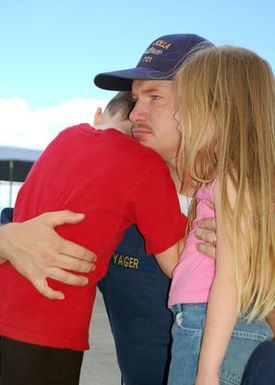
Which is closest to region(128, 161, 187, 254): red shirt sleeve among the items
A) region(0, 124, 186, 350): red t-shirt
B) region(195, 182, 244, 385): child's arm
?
region(0, 124, 186, 350): red t-shirt

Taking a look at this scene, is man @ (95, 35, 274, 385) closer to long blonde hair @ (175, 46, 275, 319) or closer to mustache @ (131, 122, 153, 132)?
mustache @ (131, 122, 153, 132)

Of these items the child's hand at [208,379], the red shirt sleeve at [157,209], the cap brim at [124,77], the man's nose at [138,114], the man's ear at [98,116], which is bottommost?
the child's hand at [208,379]

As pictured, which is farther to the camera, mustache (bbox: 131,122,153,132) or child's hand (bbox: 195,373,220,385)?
mustache (bbox: 131,122,153,132)

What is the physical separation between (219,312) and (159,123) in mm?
625

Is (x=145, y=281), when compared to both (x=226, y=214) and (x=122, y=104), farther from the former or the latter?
(x=122, y=104)

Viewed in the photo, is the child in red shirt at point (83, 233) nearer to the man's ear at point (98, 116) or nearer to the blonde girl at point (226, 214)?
the blonde girl at point (226, 214)

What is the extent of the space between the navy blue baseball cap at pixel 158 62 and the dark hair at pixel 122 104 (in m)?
0.03

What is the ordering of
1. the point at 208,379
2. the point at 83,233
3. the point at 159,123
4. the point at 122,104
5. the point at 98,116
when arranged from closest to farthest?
1. the point at 208,379
2. the point at 83,233
3. the point at 159,123
4. the point at 122,104
5. the point at 98,116

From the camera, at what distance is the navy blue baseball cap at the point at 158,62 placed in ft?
6.11

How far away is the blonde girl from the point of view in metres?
1.46

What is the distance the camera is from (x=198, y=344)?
1.49m

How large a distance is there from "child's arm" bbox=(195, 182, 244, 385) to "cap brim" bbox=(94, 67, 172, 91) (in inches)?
20.4

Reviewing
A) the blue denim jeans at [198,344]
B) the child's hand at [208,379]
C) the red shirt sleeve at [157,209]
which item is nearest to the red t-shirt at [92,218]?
the red shirt sleeve at [157,209]

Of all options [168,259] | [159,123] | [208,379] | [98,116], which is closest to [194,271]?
[168,259]
